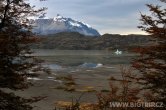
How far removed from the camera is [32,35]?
15.3 metres

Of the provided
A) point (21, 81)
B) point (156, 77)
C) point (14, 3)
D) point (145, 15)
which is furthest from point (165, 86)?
point (14, 3)

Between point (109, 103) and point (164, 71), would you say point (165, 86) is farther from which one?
point (109, 103)

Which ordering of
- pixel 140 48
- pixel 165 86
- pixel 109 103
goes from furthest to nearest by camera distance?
pixel 109 103 → pixel 140 48 → pixel 165 86

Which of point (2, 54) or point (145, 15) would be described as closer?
point (2, 54)

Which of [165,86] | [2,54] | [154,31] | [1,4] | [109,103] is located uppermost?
[1,4]

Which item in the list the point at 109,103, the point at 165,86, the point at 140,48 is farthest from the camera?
the point at 109,103

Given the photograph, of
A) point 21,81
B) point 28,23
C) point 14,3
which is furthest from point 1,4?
point 21,81

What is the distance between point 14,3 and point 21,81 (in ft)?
10.2

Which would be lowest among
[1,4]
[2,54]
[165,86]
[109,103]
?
[109,103]

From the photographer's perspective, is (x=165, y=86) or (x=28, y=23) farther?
(x=28, y=23)

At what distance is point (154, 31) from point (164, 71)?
1.66 meters

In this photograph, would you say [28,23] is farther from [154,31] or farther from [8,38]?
[154,31]

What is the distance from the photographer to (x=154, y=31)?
14461 millimetres

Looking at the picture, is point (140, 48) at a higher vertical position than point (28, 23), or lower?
lower
